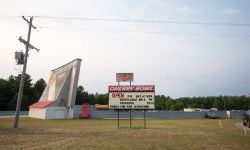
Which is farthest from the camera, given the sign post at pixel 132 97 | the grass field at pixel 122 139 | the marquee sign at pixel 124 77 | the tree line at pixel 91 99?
the tree line at pixel 91 99

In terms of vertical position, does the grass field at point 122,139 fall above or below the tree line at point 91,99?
below

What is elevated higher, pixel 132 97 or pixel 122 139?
pixel 132 97

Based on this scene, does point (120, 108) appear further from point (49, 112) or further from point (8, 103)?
point (8, 103)

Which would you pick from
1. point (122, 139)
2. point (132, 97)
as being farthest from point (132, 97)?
point (122, 139)

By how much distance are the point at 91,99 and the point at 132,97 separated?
10514 cm

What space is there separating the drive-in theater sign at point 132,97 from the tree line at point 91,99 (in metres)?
76.3

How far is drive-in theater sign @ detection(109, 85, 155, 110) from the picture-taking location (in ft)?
103

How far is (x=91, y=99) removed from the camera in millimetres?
135125

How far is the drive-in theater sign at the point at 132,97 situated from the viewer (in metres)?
31.3

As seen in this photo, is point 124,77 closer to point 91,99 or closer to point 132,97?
point 132,97

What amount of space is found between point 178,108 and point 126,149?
140567 millimetres

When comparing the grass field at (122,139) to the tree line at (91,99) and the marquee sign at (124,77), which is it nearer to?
the marquee sign at (124,77)

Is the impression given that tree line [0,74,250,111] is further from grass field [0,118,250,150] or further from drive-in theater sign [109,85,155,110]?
grass field [0,118,250,150]

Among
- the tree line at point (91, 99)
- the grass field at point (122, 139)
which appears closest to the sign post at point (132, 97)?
the grass field at point (122, 139)
